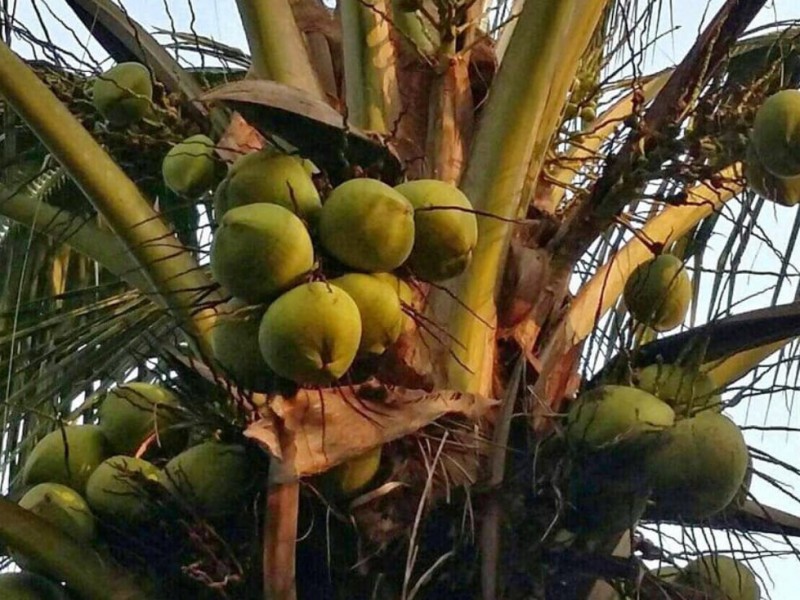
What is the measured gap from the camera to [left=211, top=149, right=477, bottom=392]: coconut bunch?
125 centimetres

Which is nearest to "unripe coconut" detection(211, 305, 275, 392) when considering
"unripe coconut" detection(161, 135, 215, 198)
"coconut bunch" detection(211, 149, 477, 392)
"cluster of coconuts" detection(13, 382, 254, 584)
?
"coconut bunch" detection(211, 149, 477, 392)

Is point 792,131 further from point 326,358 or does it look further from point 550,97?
point 326,358

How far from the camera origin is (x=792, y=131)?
1351 millimetres

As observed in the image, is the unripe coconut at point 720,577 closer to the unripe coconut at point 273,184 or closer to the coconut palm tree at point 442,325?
the coconut palm tree at point 442,325

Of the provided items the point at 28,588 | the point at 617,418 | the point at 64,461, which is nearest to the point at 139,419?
the point at 64,461

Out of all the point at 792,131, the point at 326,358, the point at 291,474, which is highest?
the point at 792,131

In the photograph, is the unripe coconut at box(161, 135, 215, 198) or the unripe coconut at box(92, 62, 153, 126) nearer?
the unripe coconut at box(161, 135, 215, 198)

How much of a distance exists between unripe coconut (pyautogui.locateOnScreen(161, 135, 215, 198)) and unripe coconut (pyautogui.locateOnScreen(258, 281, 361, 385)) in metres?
0.33

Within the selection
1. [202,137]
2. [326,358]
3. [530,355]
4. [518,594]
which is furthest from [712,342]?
[202,137]

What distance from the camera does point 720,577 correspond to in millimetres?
1521

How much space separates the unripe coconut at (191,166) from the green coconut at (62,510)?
1.25ft

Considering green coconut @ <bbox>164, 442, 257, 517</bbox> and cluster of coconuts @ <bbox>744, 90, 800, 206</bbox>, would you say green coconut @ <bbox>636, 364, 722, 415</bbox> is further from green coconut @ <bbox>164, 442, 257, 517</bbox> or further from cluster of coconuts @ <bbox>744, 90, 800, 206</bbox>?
green coconut @ <bbox>164, 442, 257, 517</bbox>

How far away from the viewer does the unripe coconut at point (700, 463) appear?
136 centimetres

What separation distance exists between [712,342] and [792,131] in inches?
10.8
